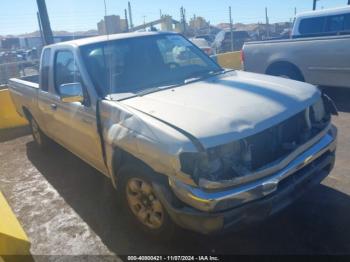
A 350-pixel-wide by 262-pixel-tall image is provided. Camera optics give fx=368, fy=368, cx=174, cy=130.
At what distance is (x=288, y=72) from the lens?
8.34 metres

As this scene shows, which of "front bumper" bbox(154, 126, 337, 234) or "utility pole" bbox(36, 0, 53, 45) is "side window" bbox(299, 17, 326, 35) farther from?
"utility pole" bbox(36, 0, 53, 45)

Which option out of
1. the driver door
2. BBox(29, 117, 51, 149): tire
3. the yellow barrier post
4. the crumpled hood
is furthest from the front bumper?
the yellow barrier post

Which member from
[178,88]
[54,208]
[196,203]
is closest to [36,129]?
[54,208]

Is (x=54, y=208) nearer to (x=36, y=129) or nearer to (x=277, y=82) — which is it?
(x=36, y=129)

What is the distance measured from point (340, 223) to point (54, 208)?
3221 millimetres

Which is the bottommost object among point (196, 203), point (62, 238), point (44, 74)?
point (62, 238)

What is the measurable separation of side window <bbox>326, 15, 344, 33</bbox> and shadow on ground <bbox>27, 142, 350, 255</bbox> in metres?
5.55

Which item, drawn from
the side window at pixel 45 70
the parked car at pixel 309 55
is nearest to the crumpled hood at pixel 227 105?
the side window at pixel 45 70

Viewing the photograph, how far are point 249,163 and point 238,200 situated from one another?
33cm

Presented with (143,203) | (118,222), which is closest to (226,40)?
(118,222)

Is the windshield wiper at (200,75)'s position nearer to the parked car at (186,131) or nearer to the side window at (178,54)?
the parked car at (186,131)

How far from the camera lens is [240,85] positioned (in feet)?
12.8

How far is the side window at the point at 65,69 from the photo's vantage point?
436 cm

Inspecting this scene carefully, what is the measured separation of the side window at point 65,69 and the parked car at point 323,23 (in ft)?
20.9
